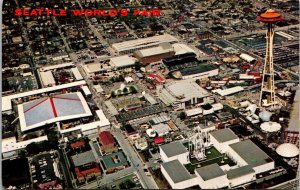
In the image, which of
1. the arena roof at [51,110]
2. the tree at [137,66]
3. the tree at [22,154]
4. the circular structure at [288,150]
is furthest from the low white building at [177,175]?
the tree at [137,66]

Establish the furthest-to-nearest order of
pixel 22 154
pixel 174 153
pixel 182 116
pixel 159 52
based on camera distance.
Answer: pixel 159 52
pixel 182 116
pixel 22 154
pixel 174 153

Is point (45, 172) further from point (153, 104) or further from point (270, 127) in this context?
point (270, 127)

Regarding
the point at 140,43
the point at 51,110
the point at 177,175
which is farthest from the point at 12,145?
the point at 140,43

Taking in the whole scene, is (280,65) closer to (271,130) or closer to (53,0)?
(271,130)

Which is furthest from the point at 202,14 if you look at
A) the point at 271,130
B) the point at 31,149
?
the point at 31,149

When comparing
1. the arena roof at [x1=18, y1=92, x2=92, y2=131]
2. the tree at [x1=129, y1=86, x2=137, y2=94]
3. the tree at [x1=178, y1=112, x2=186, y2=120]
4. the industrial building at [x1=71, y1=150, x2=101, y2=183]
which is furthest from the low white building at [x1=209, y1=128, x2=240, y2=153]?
the tree at [x1=129, y1=86, x2=137, y2=94]

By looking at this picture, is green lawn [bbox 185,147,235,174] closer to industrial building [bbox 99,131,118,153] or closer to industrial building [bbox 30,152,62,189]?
industrial building [bbox 99,131,118,153]
